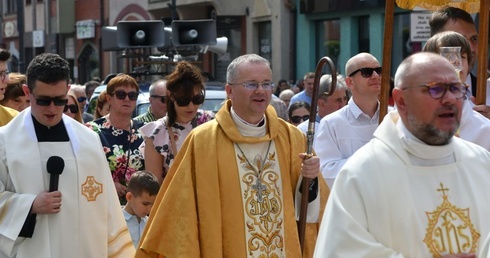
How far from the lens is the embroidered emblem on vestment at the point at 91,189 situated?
6480 millimetres

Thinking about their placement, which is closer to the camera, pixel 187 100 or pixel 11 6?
pixel 187 100

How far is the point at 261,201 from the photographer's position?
21.2ft

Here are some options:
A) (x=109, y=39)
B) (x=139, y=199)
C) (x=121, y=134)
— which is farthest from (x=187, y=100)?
(x=109, y=39)

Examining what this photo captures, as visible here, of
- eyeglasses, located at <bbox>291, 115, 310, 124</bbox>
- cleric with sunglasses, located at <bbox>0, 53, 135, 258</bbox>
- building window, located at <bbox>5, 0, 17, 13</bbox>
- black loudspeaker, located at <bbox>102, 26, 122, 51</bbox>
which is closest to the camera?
cleric with sunglasses, located at <bbox>0, 53, 135, 258</bbox>

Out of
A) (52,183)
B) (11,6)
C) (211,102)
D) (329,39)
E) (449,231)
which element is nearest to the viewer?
(449,231)

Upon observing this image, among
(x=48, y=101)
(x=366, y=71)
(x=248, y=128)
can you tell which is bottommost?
(x=248, y=128)

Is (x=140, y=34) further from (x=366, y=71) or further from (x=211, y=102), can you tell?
(x=366, y=71)

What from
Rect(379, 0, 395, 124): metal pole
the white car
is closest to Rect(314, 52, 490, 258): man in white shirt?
Rect(379, 0, 395, 124): metal pole

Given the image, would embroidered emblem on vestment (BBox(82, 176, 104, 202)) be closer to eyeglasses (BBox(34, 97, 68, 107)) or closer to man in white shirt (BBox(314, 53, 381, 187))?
eyeglasses (BBox(34, 97, 68, 107))

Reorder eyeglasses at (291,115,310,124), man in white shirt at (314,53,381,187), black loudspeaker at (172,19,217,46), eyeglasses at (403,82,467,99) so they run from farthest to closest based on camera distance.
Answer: black loudspeaker at (172,19,217,46) < eyeglasses at (291,115,310,124) < man in white shirt at (314,53,381,187) < eyeglasses at (403,82,467,99)

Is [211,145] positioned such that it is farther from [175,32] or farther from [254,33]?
[254,33]

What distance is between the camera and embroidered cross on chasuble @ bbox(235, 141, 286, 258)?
254 inches

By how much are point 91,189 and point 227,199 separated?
77 centimetres

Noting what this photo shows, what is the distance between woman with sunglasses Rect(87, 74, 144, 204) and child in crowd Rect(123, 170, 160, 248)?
763mm
